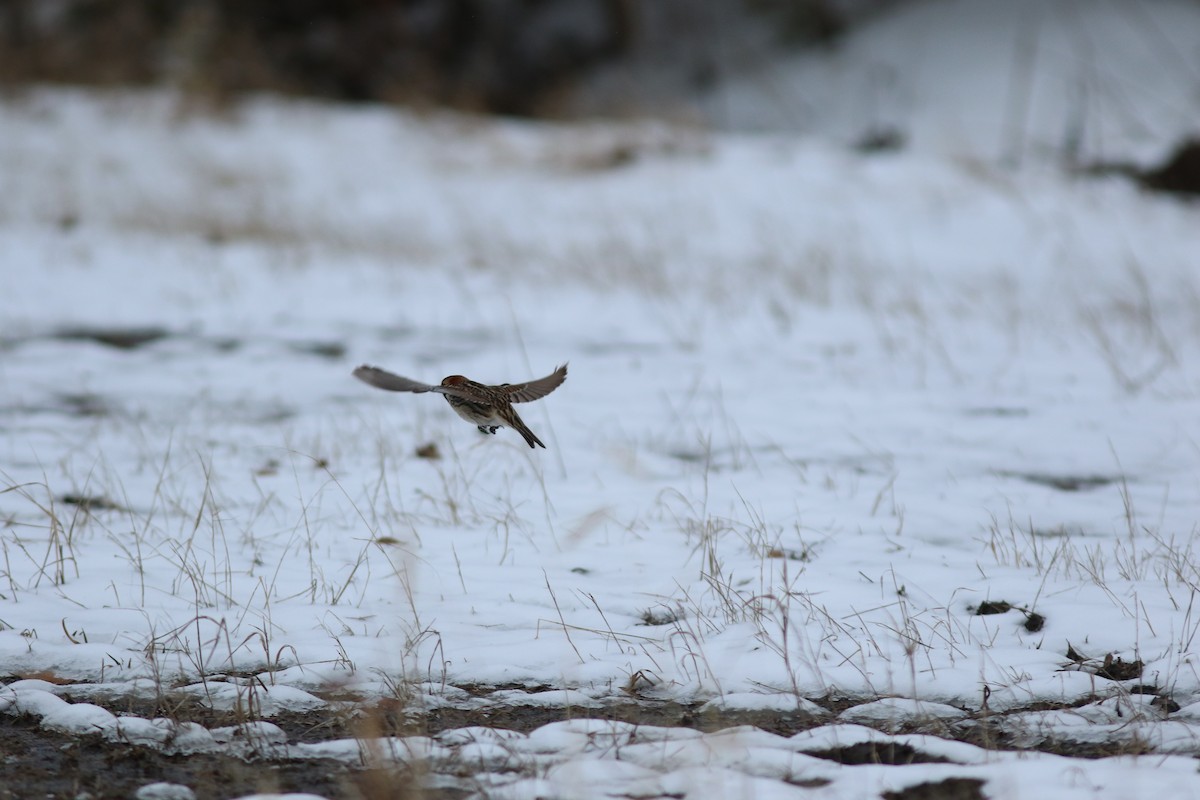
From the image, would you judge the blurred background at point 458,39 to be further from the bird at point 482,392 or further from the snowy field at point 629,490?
the bird at point 482,392

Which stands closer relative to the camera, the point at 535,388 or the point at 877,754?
the point at 877,754

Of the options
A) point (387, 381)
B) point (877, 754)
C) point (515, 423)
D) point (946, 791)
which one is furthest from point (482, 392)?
point (946, 791)

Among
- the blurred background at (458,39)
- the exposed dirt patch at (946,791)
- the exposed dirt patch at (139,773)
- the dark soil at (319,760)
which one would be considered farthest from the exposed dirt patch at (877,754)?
the blurred background at (458,39)

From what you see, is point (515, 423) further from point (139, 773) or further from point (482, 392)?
point (139, 773)

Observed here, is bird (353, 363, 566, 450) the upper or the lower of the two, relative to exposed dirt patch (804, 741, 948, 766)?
upper

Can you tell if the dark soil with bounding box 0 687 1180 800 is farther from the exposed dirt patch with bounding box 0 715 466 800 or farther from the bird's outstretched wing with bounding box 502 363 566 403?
the bird's outstretched wing with bounding box 502 363 566 403

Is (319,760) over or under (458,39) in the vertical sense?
under

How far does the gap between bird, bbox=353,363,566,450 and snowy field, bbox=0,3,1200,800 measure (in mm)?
505

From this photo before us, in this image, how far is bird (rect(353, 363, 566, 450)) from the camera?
287cm

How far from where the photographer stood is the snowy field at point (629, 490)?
2480 millimetres

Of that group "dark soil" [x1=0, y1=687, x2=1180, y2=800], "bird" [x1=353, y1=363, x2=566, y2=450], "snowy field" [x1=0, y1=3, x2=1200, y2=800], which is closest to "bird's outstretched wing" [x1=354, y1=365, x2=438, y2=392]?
"bird" [x1=353, y1=363, x2=566, y2=450]

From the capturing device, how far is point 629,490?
4.08 meters

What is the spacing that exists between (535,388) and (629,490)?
123cm

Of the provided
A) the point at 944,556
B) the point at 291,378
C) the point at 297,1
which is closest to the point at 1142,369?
the point at 944,556
